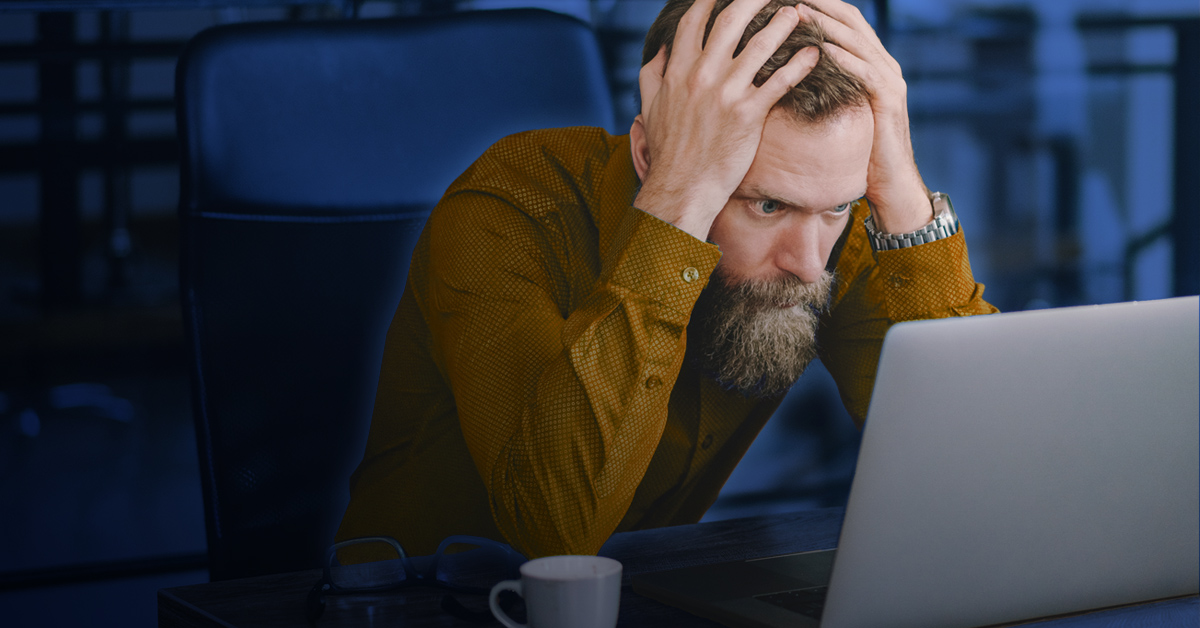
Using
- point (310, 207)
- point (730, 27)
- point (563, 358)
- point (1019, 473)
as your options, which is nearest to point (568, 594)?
point (1019, 473)

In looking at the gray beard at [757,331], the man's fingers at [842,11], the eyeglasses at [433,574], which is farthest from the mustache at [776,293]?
the eyeglasses at [433,574]

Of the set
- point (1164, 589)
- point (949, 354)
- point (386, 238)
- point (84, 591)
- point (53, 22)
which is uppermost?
point (53, 22)

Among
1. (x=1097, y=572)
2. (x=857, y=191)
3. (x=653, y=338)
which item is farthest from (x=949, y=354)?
(x=857, y=191)

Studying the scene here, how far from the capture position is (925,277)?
1.39m

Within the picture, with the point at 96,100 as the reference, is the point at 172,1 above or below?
above

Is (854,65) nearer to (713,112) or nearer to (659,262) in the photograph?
(713,112)

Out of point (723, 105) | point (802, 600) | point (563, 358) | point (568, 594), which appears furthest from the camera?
point (723, 105)

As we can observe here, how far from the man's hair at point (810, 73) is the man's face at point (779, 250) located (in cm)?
2

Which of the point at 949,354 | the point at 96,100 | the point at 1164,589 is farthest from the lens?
the point at 96,100

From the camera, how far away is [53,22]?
132 cm

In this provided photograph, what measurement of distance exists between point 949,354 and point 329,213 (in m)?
0.83

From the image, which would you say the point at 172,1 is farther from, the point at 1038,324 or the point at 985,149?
the point at 985,149

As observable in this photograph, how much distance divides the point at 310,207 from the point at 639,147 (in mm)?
443

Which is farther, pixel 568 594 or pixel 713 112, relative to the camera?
pixel 713 112
